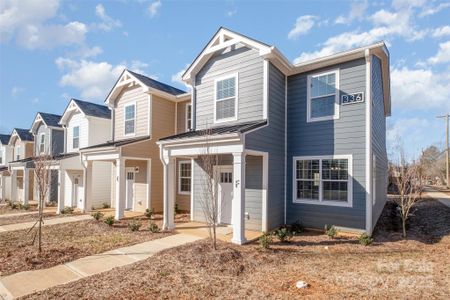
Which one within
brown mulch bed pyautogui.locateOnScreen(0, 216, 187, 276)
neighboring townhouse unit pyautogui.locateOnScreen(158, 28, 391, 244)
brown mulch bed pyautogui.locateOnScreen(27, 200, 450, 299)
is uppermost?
neighboring townhouse unit pyautogui.locateOnScreen(158, 28, 391, 244)

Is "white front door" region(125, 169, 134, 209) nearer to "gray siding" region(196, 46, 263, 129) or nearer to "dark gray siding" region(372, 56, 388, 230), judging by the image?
"gray siding" region(196, 46, 263, 129)

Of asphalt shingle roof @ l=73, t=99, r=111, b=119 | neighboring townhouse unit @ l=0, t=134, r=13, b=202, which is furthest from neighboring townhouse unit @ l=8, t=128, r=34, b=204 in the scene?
asphalt shingle roof @ l=73, t=99, r=111, b=119

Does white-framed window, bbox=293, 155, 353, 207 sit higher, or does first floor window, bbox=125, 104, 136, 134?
first floor window, bbox=125, 104, 136, 134

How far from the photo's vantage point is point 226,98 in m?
10.9

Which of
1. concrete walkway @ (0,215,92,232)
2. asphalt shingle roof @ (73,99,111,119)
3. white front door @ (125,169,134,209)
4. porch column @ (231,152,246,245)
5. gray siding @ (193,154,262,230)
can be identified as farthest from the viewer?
asphalt shingle roof @ (73,99,111,119)

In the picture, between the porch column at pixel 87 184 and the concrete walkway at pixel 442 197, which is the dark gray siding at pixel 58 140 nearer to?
the porch column at pixel 87 184

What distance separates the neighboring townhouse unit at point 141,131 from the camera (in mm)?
13898

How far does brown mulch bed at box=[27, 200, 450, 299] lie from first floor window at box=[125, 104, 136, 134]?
32.0 ft

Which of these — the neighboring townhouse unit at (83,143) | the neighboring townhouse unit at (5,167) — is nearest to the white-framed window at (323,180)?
the neighboring townhouse unit at (83,143)

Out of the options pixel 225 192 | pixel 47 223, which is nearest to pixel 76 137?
pixel 47 223

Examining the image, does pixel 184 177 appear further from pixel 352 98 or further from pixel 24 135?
pixel 24 135

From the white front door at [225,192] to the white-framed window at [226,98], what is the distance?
2165mm

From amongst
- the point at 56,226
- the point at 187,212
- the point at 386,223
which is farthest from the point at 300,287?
the point at 56,226

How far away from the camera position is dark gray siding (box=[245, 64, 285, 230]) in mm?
9555
